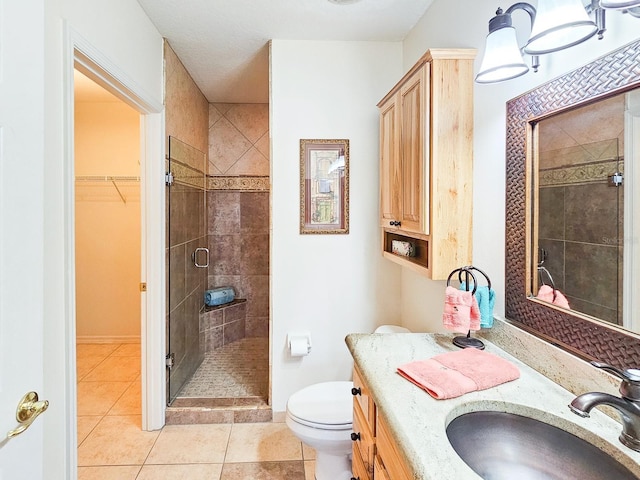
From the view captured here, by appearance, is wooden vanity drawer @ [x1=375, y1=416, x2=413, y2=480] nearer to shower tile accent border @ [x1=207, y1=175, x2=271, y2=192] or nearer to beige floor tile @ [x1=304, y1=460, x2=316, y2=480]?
beige floor tile @ [x1=304, y1=460, x2=316, y2=480]

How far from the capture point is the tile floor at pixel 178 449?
1937 millimetres

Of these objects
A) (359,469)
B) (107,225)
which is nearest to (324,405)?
(359,469)

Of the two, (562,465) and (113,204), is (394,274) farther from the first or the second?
(113,204)

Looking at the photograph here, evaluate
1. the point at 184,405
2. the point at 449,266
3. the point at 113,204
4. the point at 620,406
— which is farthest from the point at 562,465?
the point at 113,204

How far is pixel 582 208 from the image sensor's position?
1039 mm

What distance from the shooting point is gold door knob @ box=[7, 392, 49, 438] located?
0.81 meters

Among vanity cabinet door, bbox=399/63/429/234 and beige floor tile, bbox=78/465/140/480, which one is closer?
vanity cabinet door, bbox=399/63/429/234

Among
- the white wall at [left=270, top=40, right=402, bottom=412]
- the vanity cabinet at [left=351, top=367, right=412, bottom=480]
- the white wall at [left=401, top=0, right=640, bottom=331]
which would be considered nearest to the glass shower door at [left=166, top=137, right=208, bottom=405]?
the white wall at [left=270, top=40, right=402, bottom=412]

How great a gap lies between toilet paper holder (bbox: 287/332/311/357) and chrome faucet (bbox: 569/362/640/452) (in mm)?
1668

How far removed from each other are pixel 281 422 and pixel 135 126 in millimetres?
3222

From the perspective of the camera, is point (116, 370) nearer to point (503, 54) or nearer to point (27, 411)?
point (27, 411)

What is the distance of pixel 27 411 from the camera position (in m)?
0.84

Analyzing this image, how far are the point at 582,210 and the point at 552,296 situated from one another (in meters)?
0.30

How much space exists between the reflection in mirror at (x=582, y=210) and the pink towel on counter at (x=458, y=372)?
0.28m
